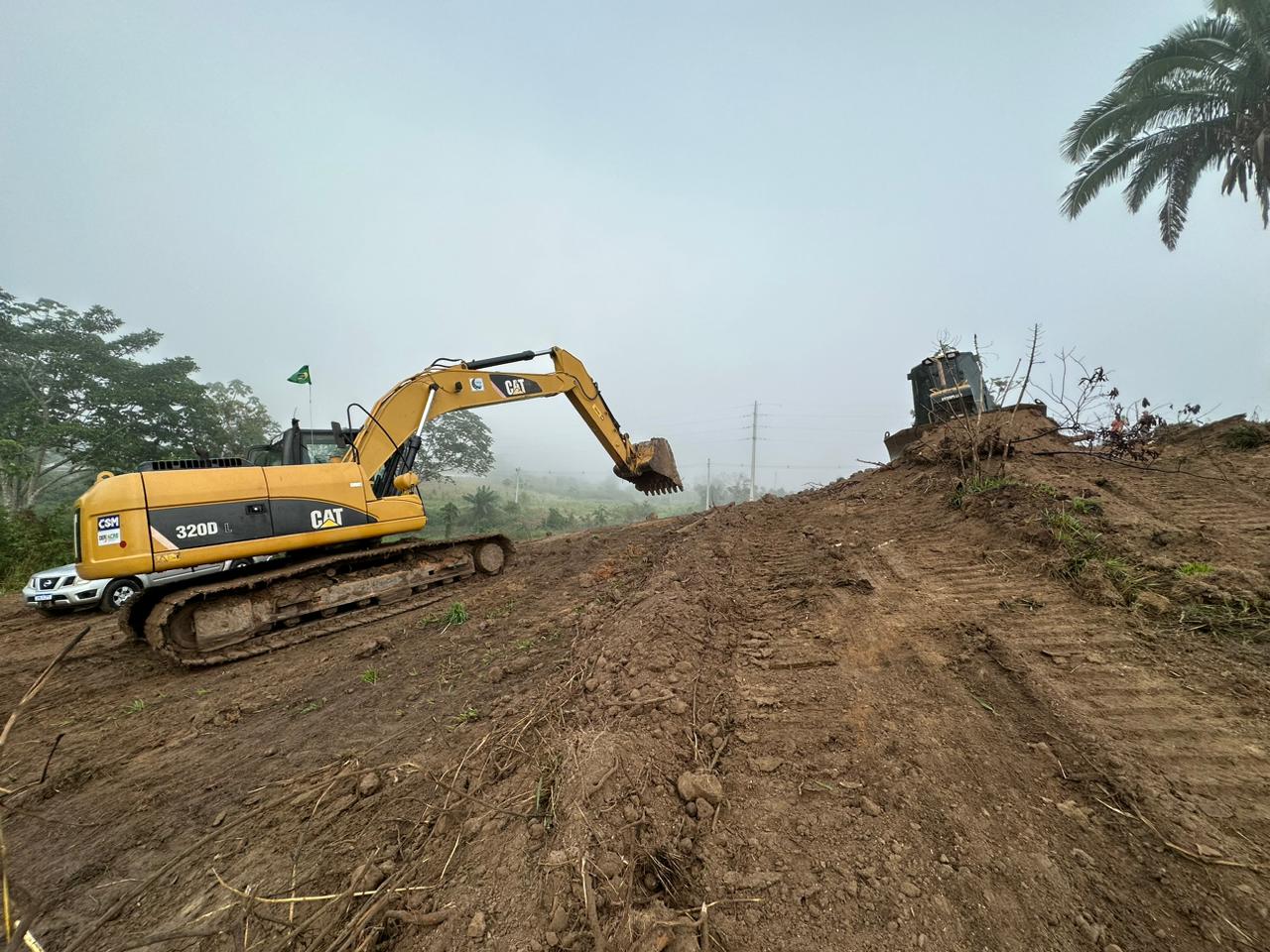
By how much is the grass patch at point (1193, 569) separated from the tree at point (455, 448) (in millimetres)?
27012

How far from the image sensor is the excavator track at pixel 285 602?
4.83 meters

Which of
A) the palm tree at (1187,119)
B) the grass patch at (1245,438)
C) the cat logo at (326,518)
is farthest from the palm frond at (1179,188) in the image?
the cat logo at (326,518)

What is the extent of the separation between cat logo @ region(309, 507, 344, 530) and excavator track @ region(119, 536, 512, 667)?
1.32 feet

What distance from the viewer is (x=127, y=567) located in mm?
4469

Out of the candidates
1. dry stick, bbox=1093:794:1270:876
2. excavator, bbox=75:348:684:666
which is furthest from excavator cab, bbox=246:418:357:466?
dry stick, bbox=1093:794:1270:876

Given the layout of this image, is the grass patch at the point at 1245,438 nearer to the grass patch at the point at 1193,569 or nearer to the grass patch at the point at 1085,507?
the grass patch at the point at 1085,507

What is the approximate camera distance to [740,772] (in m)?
2.22

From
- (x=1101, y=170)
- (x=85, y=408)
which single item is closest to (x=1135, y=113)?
(x=1101, y=170)

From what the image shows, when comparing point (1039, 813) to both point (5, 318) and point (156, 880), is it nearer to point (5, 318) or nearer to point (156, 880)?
point (156, 880)

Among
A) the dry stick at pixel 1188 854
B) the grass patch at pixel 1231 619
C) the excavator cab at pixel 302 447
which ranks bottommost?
the dry stick at pixel 1188 854

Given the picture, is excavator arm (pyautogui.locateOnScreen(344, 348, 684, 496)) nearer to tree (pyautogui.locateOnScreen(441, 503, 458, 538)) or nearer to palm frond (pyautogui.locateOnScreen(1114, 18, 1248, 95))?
tree (pyautogui.locateOnScreen(441, 503, 458, 538))

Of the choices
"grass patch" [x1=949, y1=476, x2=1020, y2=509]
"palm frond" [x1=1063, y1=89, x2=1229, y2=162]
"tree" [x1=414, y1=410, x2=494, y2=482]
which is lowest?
"grass patch" [x1=949, y1=476, x2=1020, y2=509]

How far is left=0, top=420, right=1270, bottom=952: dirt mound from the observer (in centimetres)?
161

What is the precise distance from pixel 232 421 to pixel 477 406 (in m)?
20.8
